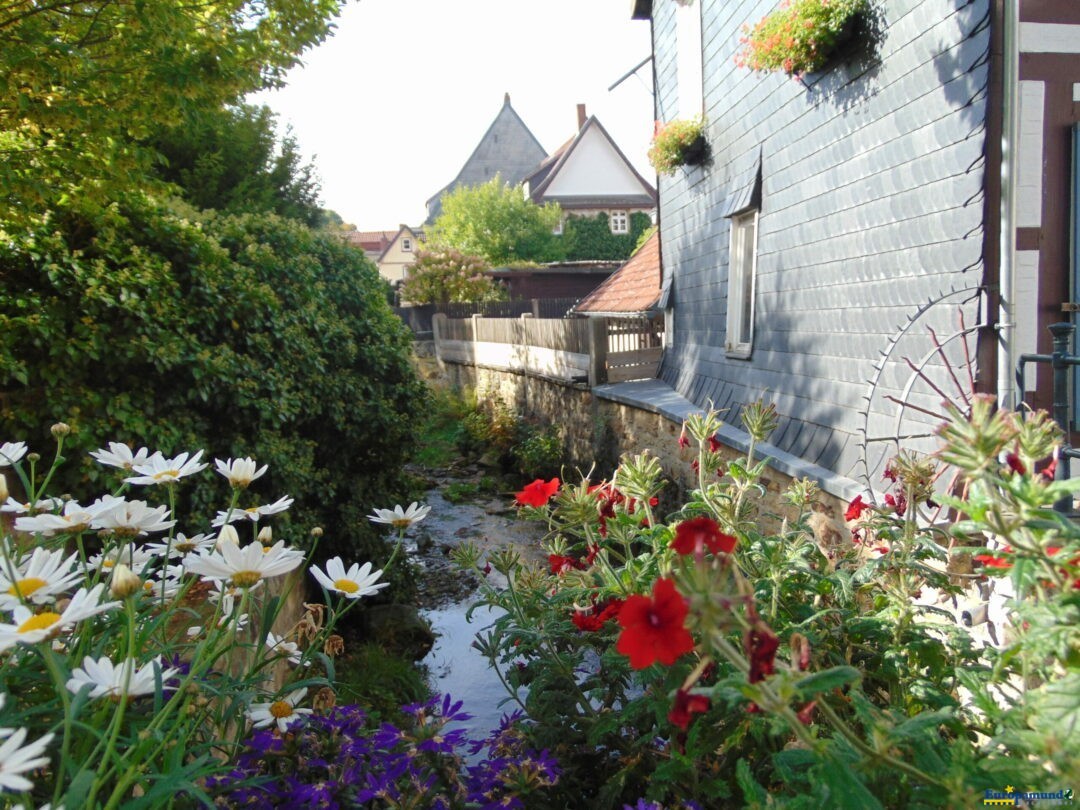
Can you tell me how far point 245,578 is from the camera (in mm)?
1237

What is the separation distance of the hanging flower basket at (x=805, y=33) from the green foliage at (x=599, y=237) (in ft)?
86.4

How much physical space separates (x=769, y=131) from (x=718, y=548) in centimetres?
571

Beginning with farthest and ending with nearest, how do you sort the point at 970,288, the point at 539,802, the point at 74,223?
the point at 74,223, the point at 970,288, the point at 539,802

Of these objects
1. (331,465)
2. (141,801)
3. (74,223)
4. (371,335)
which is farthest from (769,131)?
(141,801)

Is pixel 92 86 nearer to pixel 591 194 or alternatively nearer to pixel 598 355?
pixel 598 355

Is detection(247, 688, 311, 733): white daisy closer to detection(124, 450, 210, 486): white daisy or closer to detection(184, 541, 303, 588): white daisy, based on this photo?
detection(184, 541, 303, 588): white daisy

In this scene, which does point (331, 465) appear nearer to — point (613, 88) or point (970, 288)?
point (970, 288)

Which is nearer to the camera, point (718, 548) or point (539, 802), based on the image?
point (718, 548)

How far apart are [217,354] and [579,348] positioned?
6.45 m

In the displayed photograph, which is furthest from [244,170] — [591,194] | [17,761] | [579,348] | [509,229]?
[591,194]

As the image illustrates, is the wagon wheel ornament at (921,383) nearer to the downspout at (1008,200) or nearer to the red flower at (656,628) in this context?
the downspout at (1008,200)

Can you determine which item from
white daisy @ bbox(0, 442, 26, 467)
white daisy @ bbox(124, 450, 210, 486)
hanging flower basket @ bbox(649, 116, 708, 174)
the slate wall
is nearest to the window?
the slate wall

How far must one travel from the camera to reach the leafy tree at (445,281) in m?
21.7

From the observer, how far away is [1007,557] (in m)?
1.17
